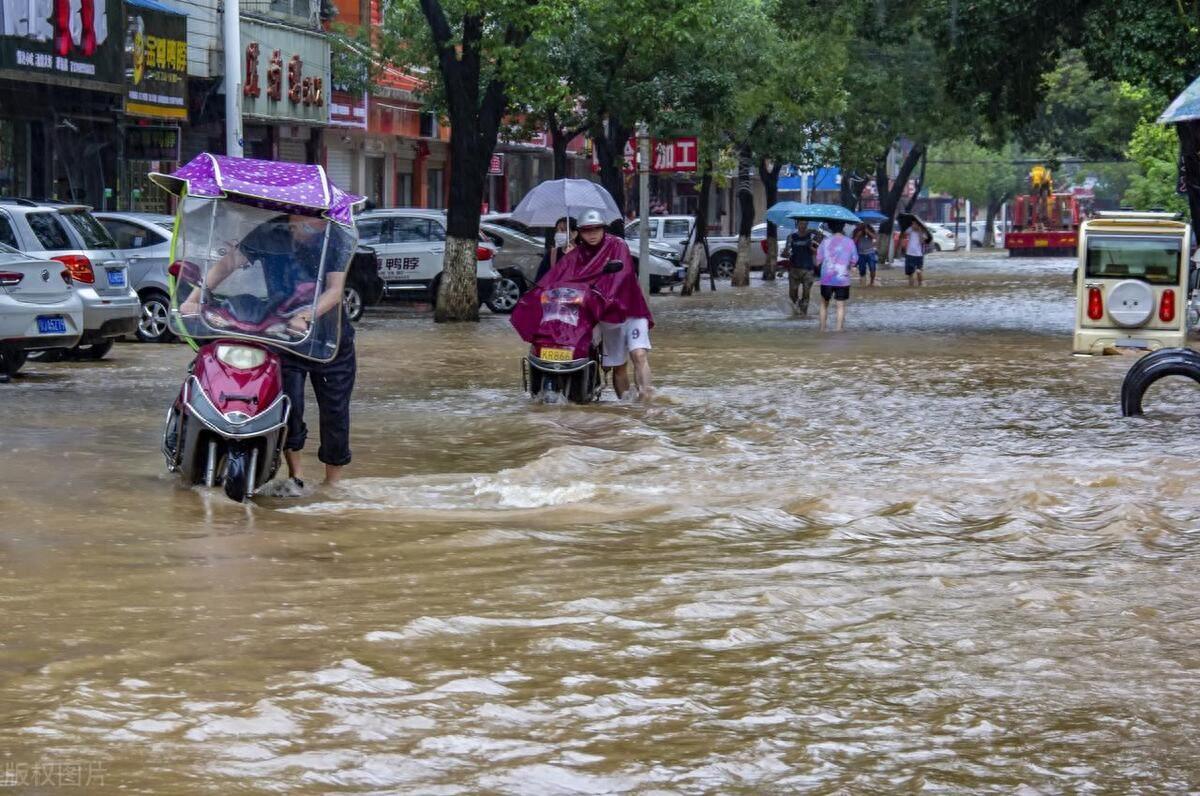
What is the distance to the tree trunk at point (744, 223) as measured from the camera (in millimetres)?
45000

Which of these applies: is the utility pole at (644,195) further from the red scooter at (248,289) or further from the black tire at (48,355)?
the red scooter at (248,289)

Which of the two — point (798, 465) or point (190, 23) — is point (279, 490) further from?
point (190, 23)

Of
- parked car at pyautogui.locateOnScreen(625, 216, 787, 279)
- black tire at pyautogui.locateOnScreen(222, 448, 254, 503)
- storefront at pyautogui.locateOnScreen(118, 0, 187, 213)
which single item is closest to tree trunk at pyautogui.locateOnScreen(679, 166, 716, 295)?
parked car at pyautogui.locateOnScreen(625, 216, 787, 279)

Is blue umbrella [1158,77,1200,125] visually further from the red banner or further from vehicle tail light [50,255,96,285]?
the red banner

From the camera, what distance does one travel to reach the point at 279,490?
10227 millimetres

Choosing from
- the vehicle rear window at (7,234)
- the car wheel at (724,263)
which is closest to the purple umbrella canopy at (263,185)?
the vehicle rear window at (7,234)

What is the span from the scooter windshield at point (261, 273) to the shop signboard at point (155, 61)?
1899 cm

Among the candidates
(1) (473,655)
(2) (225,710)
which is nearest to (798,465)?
(1) (473,655)

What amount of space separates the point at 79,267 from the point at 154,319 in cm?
421

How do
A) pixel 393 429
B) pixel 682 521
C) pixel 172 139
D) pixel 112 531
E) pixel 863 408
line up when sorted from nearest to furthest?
pixel 112 531 < pixel 682 521 < pixel 393 429 < pixel 863 408 < pixel 172 139

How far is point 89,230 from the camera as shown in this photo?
1869 cm

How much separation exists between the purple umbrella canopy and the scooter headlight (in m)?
0.79

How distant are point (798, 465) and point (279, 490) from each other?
340 cm

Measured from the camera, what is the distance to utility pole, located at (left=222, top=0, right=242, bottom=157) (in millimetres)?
26906
